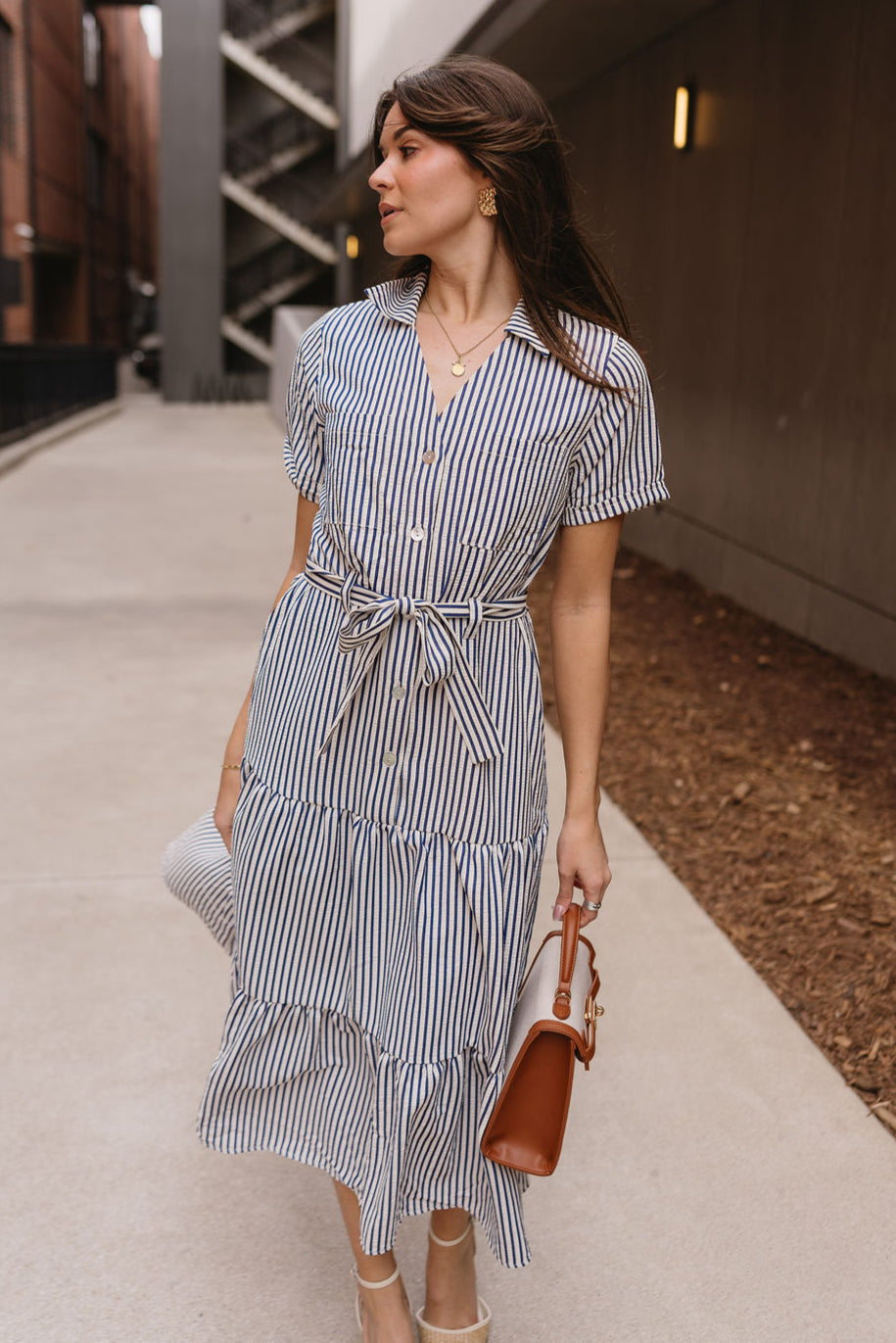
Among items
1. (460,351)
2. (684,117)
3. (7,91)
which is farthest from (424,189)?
(7,91)

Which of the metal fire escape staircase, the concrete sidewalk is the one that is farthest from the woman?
the metal fire escape staircase

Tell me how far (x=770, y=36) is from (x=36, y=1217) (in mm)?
7339

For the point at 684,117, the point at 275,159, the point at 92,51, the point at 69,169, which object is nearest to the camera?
the point at 684,117

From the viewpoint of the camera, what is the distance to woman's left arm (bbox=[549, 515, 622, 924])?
1.93 meters

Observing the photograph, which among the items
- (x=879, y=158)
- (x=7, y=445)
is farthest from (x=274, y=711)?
(x=7, y=445)

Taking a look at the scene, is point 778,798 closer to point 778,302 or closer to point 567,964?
point 567,964

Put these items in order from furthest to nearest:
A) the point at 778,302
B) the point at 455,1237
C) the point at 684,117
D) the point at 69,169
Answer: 1. the point at 69,169
2. the point at 684,117
3. the point at 778,302
4. the point at 455,1237

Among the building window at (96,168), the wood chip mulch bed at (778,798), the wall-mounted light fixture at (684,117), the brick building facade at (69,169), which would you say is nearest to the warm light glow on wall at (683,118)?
the wall-mounted light fixture at (684,117)

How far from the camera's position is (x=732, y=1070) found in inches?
118

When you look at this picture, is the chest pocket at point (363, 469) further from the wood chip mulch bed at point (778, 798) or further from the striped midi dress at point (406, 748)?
the wood chip mulch bed at point (778, 798)

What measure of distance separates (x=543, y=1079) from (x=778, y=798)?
122 inches

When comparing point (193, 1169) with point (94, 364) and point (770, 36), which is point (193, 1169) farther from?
point (94, 364)

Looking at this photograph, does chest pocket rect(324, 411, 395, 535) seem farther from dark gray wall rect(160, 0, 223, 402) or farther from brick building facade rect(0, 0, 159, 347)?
dark gray wall rect(160, 0, 223, 402)

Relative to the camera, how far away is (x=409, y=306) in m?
1.89
